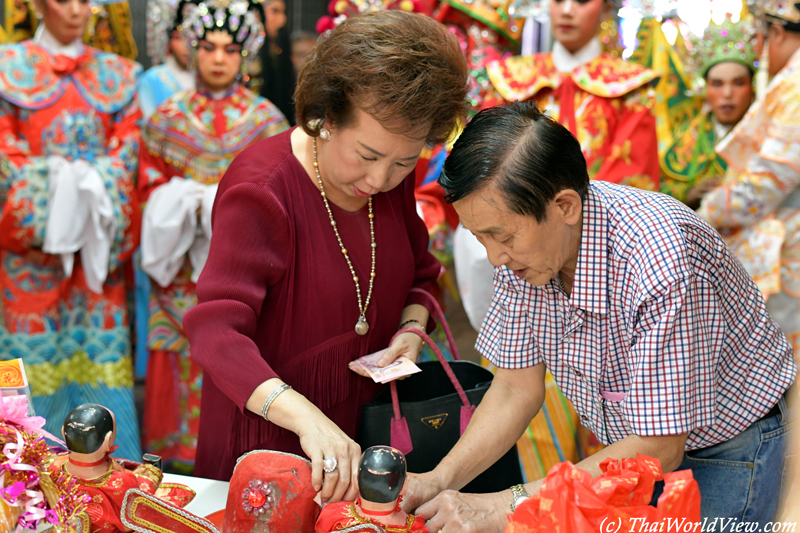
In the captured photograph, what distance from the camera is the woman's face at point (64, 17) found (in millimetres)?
3096

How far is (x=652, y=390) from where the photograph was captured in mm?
1224

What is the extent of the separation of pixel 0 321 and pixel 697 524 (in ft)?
9.34

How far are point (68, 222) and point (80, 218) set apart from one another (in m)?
0.05

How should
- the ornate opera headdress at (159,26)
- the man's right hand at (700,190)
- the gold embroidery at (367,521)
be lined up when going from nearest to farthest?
the gold embroidery at (367,521), the man's right hand at (700,190), the ornate opera headdress at (159,26)

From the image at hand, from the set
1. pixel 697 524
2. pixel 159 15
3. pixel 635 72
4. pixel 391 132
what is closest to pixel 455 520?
pixel 697 524

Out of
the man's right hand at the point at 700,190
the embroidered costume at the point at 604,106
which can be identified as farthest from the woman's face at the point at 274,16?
the man's right hand at the point at 700,190

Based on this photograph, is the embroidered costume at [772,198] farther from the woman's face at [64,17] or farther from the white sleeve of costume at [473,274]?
the woman's face at [64,17]

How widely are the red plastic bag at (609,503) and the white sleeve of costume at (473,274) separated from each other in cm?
190

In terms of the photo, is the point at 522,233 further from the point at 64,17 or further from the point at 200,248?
the point at 64,17

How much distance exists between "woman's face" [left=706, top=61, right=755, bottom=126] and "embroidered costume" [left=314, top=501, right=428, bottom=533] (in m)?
3.11

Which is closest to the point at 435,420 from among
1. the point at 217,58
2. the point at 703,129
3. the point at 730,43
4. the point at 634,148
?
the point at 634,148

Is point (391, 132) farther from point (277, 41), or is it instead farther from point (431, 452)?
point (277, 41)

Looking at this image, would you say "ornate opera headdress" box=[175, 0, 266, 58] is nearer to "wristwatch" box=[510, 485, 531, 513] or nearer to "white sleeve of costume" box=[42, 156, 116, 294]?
"white sleeve of costume" box=[42, 156, 116, 294]

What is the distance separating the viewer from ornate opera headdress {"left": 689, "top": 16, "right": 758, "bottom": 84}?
3.55 metres
